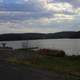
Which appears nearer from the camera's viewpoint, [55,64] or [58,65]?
[58,65]

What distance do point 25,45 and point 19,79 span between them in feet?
164

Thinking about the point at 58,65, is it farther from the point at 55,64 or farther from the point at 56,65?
the point at 55,64

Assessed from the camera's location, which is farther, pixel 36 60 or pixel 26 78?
pixel 36 60

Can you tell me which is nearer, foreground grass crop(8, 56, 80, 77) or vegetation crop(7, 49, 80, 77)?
foreground grass crop(8, 56, 80, 77)

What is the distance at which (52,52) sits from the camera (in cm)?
3691

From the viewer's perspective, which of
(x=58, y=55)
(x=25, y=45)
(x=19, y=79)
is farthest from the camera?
(x=25, y=45)

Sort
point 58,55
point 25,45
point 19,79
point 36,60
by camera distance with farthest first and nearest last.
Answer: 1. point 25,45
2. point 58,55
3. point 36,60
4. point 19,79

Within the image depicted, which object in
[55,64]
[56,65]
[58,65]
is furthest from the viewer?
[55,64]

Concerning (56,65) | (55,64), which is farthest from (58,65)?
(55,64)

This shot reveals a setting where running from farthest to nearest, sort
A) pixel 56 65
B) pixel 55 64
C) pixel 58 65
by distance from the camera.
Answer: pixel 55 64
pixel 58 65
pixel 56 65

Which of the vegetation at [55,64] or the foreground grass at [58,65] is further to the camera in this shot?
the vegetation at [55,64]

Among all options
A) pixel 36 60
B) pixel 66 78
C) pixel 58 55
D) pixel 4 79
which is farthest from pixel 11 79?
pixel 58 55

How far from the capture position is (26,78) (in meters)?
14.4

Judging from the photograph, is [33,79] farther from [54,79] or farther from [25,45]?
[25,45]
